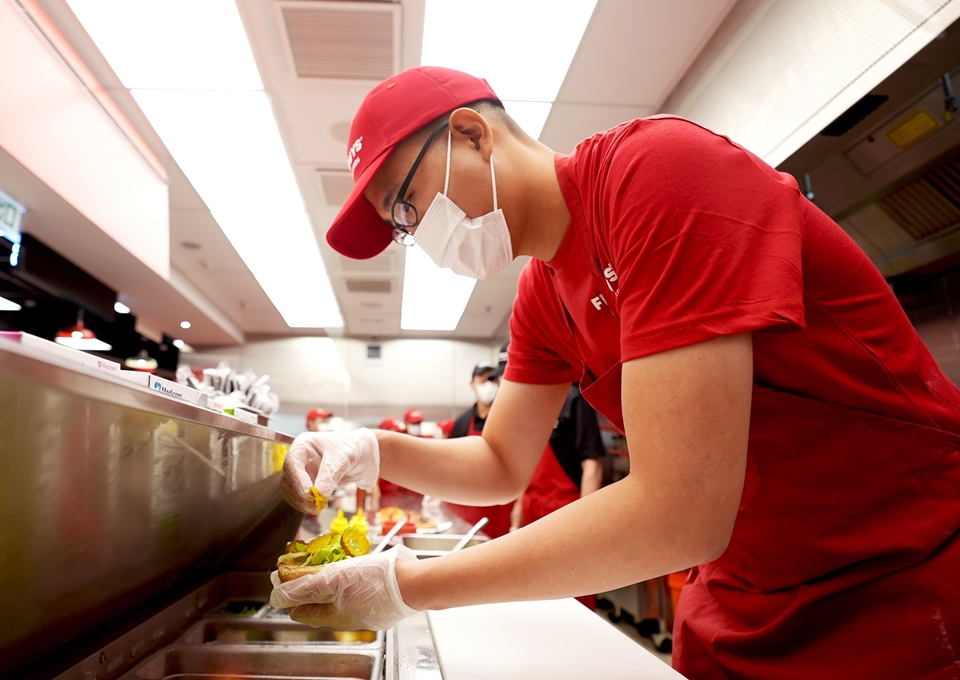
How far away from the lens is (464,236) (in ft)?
4.29

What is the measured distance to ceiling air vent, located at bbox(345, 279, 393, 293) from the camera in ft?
22.1

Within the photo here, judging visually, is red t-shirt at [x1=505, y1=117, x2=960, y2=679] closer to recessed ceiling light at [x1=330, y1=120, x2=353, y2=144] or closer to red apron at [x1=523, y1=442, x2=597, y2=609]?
red apron at [x1=523, y1=442, x2=597, y2=609]

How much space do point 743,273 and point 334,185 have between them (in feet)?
13.6

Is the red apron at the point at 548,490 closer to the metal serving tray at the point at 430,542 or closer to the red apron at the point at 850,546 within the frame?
the metal serving tray at the point at 430,542

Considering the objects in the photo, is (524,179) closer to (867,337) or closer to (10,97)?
(867,337)

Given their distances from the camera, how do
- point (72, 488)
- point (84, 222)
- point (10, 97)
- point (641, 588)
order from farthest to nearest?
point (641, 588) → point (84, 222) → point (10, 97) → point (72, 488)

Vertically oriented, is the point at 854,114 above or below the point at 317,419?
above

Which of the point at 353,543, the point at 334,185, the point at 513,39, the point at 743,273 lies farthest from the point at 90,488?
the point at 334,185

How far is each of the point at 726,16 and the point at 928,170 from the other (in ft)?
4.07

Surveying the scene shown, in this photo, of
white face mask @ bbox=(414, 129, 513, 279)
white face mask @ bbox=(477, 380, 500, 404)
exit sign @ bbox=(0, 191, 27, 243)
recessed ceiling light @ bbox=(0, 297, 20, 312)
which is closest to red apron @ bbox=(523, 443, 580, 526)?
white face mask @ bbox=(477, 380, 500, 404)

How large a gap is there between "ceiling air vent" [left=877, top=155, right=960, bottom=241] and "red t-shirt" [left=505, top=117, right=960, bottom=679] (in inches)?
73.8

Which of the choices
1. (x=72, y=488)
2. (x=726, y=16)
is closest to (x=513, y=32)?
(x=726, y=16)

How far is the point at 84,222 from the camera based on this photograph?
389 centimetres

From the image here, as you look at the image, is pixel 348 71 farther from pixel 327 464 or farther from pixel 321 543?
pixel 321 543
